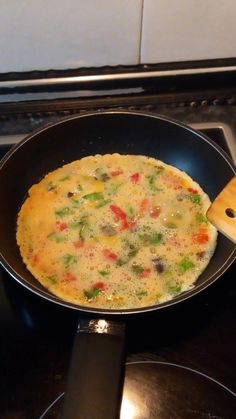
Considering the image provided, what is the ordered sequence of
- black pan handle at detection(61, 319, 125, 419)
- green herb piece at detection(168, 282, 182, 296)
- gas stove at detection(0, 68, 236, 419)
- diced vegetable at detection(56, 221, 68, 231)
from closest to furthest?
black pan handle at detection(61, 319, 125, 419) < gas stove at detection(0, 68, 236, 419) < green herb piece at detection(168, 282, 182, 296) < diced vegetable at detection(56, 221, 68, 231)

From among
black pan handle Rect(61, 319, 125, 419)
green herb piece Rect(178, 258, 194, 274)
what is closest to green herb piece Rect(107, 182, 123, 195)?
green herb piece Rect(178, 258, 194, 274)

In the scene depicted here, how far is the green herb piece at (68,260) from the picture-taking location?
3.16 ft

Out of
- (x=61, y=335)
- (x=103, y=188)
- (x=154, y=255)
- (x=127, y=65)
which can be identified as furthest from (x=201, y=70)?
(x=61, y=335)

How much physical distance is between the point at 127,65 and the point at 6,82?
0.26 meters

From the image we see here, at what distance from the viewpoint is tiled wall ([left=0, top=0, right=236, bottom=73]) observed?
103 cm

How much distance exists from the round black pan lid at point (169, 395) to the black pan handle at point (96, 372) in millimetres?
82

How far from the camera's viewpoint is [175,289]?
92 cm

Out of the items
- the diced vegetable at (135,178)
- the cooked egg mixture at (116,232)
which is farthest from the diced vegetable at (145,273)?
the diced vegetable at (135,178)

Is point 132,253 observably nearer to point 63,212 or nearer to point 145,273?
point 145,273

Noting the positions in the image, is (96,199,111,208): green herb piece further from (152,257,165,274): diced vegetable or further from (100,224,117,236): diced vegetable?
(152,257,165,274): diced vegetable

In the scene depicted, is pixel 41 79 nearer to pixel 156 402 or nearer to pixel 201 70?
pixel 201 70

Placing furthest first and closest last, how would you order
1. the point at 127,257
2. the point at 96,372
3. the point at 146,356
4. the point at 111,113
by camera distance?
the point at 111,113 → the point at 127,257 → the point at 146,356 → the point at 96,372

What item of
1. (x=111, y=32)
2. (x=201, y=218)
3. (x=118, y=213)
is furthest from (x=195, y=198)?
(x=111, y=32)

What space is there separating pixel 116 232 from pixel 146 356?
0.25 metres
